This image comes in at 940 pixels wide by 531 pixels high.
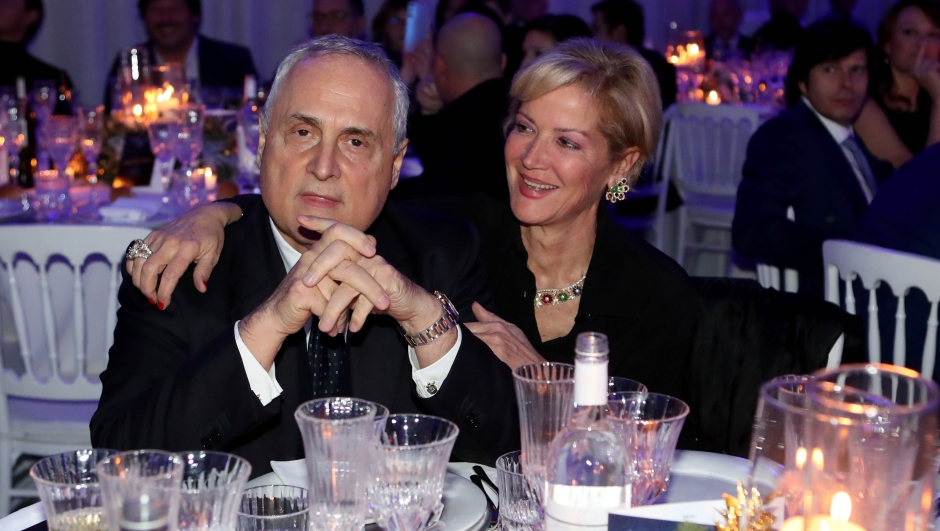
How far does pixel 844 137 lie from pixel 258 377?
11.2 feet

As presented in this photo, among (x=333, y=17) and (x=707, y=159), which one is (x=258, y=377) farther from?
(x=333, y=17)

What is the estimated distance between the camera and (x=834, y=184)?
159 inches

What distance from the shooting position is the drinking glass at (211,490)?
1.05 meters

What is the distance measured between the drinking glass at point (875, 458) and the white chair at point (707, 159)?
5073 millimetres

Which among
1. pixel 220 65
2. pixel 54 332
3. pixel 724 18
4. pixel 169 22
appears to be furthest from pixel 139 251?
pixel 724 18

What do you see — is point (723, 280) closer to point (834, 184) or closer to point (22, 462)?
point (834, 184)

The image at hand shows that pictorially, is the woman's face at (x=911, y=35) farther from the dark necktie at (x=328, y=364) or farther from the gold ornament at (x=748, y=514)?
the gold ornament at (x=748, y=514)

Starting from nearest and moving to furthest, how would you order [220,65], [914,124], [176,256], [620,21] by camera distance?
[176,256] → [914,124] → [220,65] → [620,21]

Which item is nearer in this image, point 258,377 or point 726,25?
point 258,377

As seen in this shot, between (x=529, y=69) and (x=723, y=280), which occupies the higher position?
(x=529, y=69)

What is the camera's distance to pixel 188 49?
675 centimetres

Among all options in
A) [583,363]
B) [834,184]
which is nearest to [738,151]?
[834,184]

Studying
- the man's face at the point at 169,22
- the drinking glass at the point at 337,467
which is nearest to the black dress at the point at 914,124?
the man's face at the point at 169,22

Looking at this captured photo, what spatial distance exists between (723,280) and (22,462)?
300 centimetres
